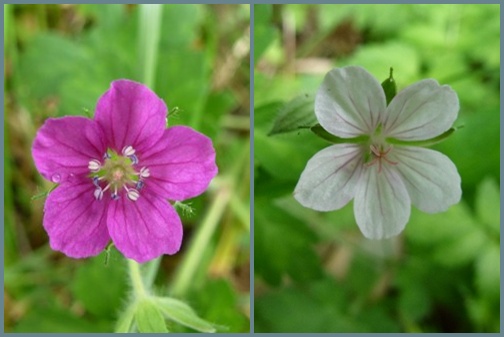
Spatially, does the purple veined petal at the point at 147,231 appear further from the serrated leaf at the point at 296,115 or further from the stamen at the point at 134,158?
the serrated leaf at the point at 296,115

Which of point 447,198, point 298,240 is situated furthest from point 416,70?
point 447,198

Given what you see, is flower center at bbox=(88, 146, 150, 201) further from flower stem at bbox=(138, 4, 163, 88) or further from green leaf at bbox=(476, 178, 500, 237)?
green leaf at bbox=(476, 178, 500, 237)

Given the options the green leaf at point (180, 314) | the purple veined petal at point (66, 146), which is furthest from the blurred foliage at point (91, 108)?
the purple veined petal at point (66, 146)

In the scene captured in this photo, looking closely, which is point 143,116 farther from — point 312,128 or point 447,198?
point 447,198

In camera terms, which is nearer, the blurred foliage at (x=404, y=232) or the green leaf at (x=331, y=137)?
the green leaf at (x=331, y=137)

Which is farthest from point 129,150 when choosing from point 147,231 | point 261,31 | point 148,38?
point 148,38

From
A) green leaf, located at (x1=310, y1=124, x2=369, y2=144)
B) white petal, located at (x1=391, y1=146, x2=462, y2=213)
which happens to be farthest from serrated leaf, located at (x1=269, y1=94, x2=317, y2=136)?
white petal, located at (x1=391, y1=146, x2=462, y2=213)
